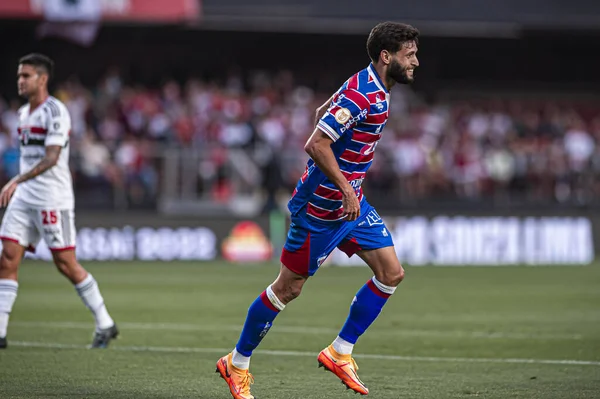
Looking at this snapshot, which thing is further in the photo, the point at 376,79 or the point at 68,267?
the point at 68,267

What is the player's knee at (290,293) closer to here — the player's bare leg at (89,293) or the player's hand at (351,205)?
the player's hand at (351,205)

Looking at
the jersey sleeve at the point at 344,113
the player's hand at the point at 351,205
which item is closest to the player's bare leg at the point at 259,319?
the player's hand at the point at 351,205

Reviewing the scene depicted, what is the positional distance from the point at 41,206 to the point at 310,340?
114 inches

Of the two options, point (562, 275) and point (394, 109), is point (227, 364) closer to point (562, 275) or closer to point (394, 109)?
point (562, 275)

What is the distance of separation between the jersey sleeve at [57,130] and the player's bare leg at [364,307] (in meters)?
3.49

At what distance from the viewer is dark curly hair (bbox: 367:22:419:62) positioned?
7.27 meters

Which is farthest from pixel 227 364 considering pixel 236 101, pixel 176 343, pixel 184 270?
pixel 236 101

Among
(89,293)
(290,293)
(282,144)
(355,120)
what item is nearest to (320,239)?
(290,293)

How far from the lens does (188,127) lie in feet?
81.1

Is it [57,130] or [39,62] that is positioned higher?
[39,62]

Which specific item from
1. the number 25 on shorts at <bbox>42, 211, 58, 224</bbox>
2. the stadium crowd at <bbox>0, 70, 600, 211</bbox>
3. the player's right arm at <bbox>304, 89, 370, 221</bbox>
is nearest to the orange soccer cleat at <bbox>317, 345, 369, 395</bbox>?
the player's right arm at <bbox>304, 89, 370, 221</bbox>

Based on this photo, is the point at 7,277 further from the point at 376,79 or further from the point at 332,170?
the point at 376,79

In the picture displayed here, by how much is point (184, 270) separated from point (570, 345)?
1106cm

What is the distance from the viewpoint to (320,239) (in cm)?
731
